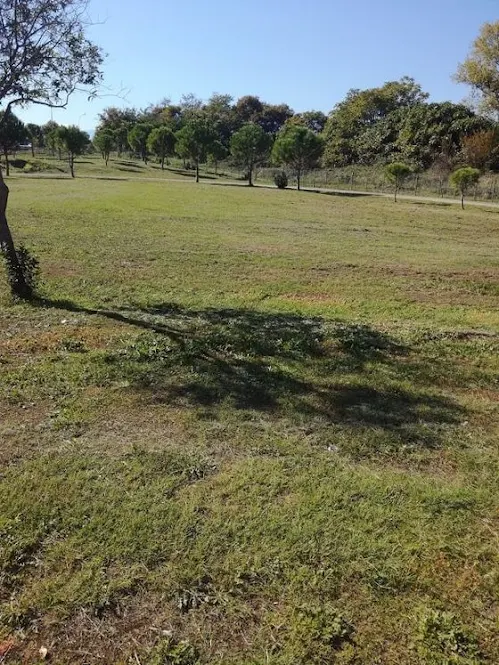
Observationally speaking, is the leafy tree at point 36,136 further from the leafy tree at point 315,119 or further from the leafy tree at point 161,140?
the leafy tree at point 315,119

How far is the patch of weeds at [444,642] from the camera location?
2668mm

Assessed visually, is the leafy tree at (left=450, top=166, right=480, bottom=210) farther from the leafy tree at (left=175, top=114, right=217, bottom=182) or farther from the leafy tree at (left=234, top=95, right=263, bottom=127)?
the leafy tree at (left=234, top=95, right=263, bottom=127)

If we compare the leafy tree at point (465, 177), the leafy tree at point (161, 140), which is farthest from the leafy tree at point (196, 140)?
the leafy tree at point (465, 177)

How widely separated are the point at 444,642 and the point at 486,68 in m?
61.2

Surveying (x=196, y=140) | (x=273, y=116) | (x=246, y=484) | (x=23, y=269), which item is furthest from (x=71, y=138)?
(x=273, y=116)

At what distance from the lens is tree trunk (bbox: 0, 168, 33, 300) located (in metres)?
9.29

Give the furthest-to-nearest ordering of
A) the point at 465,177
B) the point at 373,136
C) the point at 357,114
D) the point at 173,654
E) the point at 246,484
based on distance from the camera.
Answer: the point at 357,114, the point at 373,136, the point at 465,177, the point at 246,484, the point at 173,654

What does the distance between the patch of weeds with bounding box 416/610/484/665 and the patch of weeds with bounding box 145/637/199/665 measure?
1131 millimetres

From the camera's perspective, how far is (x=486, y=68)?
52969mm

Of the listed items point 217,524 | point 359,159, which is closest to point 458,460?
point 217,524

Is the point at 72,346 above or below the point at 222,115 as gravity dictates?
below

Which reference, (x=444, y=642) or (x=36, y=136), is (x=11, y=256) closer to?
(x=444, y=642)

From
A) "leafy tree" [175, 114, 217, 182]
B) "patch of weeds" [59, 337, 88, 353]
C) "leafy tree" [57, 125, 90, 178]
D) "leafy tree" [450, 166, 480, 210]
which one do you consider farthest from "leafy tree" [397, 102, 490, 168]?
"patch of weeds" [59, 337, 88, 353]

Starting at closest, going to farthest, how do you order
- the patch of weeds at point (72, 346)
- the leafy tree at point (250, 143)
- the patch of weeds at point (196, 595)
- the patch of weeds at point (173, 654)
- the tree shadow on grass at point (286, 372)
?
the patch of weeds at point (173, 654)
the patch of weeds at point (196, 595)
the tree shadow on grass at point (286, 372)
the patch of weeds at point (72, 346)
the leafy tree at point (250, 143)
